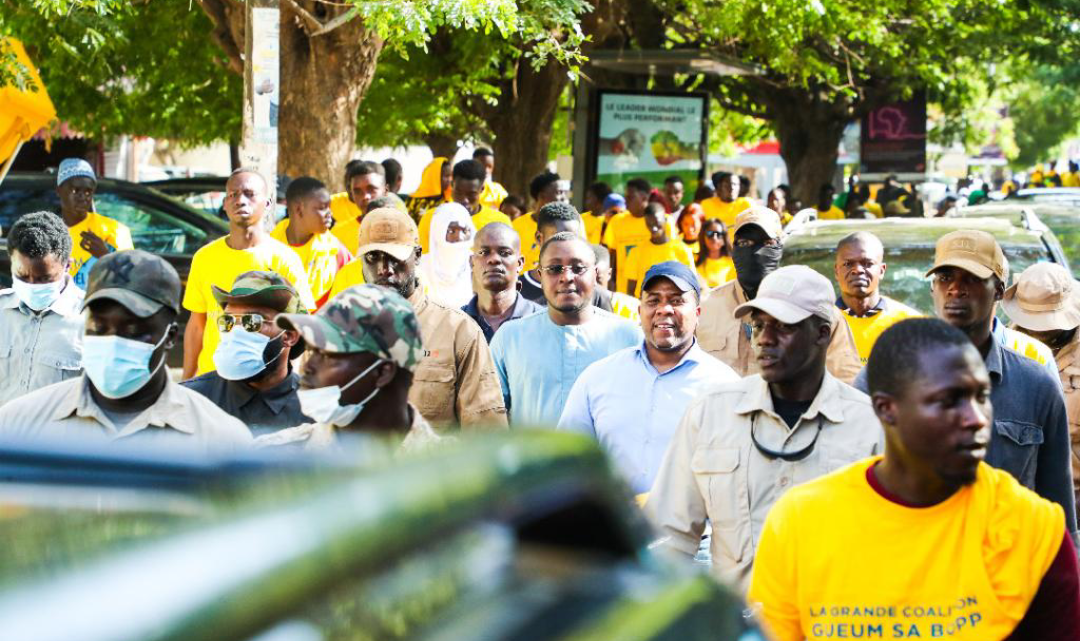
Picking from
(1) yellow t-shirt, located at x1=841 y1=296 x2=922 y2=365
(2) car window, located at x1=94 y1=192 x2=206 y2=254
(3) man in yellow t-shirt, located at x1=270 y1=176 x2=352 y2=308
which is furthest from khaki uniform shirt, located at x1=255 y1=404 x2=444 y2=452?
(2) car window, located at x1=94 y1=192 x2=206 y2=254

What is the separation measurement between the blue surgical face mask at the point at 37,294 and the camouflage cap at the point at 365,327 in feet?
9.42

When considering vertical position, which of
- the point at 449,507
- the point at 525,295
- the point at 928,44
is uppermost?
the point at 928,44

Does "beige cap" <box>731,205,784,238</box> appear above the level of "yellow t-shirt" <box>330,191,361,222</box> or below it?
above

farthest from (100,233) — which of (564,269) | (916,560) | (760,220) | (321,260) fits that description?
Result: (916,560)

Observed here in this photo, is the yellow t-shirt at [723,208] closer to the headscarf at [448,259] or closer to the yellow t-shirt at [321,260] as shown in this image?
the yellow t-shirt at [321,260]

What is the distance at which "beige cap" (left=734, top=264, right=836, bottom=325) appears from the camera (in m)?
4.42

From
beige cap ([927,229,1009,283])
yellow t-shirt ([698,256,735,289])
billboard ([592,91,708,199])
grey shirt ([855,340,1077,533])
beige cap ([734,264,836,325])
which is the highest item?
billboard ([592,91,708,199])

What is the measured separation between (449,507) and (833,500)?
2.03 meters

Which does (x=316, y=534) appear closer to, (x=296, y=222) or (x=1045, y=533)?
(x=1045, y=533)

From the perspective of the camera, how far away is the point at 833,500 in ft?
11.2

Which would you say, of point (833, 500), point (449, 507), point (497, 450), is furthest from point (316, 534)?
point (833, 500)

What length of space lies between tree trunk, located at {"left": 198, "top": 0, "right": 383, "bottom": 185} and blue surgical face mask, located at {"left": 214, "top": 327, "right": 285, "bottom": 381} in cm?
696

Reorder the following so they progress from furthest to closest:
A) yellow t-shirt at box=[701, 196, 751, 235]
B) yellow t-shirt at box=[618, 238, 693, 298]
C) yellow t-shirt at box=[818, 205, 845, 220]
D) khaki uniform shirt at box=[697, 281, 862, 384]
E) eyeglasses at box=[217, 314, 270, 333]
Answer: yellow t-shirt at box=[818, 205, 845, 220]
yellow t-shirt at box=[701, 196, 751, 235]
yellow t-shirt at box=[618, 238, 693, 298]
khaki uniform shirt at box=[697, 281, 862, 384]
eyeglasses at box=[217, 314, 270, 333]

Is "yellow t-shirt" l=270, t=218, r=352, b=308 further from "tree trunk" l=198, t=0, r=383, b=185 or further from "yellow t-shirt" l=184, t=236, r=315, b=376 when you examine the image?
"tree trunk" l=198, t=0, r=383, b=185
